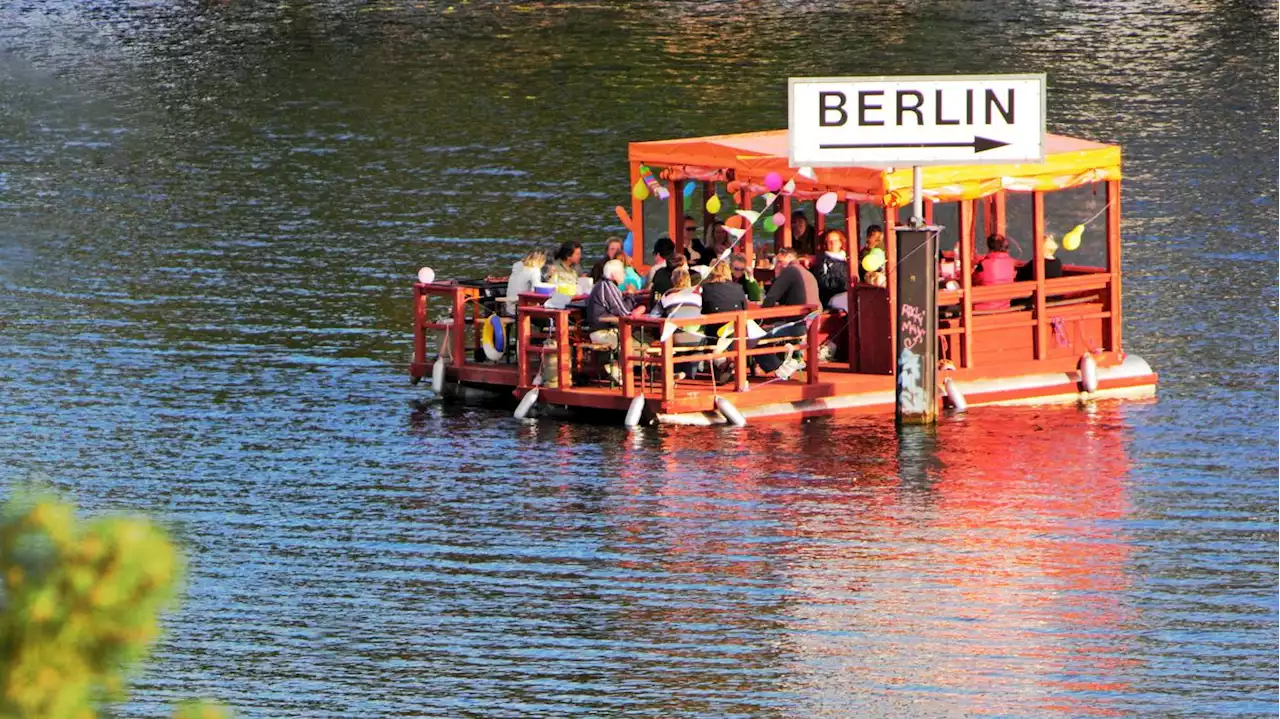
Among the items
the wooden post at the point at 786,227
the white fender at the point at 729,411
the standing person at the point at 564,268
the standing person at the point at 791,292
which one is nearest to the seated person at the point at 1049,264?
the standing person at the point at 791,292

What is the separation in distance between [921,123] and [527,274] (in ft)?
13.7

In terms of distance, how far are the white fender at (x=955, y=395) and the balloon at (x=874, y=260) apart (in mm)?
1172

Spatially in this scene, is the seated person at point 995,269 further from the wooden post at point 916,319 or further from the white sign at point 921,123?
the white sign at point 921,123

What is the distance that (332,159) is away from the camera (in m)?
36.9

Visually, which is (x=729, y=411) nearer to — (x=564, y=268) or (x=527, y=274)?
(x=564, y=268)

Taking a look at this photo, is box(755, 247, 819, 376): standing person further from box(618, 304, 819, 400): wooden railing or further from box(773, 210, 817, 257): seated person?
box(773, 210, 817, 257): seated person

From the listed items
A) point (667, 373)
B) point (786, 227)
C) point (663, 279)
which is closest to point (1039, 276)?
point (786, 227)

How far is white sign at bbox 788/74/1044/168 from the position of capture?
57.8 feet

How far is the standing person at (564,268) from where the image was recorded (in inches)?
779

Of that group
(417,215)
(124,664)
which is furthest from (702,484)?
(417,215)

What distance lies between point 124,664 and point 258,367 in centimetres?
1838

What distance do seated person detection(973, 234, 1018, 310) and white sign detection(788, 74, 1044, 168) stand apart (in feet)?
6.59

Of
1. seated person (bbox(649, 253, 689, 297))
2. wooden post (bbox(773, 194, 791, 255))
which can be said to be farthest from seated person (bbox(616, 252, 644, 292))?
wooden post (bbox(773, 194, 791, 255))

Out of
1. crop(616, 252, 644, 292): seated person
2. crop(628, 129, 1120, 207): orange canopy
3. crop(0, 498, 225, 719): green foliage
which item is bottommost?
crop(616, 252, 644, 292): seated person
